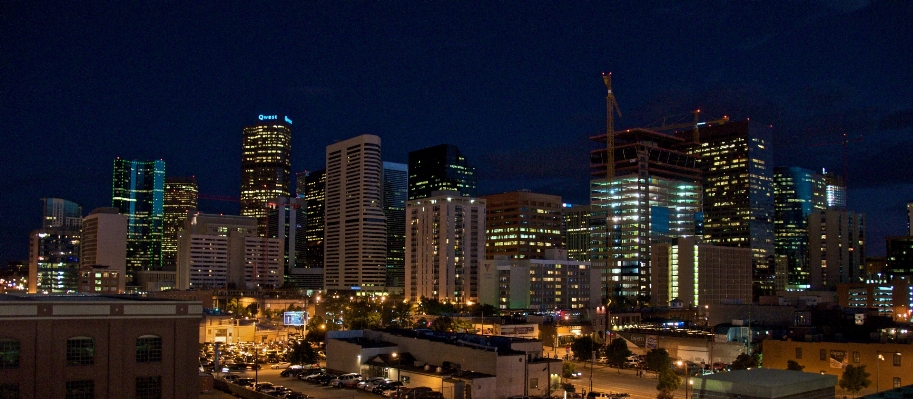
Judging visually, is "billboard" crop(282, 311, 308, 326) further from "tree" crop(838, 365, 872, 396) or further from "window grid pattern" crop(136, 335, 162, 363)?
"tree" crop(838, 365, 872, 396)

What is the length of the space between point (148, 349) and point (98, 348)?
97.4 inches

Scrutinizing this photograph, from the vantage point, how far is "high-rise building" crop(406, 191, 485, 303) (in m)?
185

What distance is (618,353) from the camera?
8150 cm

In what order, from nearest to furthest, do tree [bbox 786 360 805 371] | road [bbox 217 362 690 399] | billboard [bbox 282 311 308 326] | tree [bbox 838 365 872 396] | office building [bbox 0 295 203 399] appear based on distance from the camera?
office building [bbox 0 295 203 399] → tree [bbox 838 365 872 396] → road [bbox 217 362 690 399] → tree [bbox 786 360 805 371] → billboard [bbox 282 311 308 326]

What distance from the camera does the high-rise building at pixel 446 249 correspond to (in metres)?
185

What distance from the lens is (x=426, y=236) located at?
189750mm

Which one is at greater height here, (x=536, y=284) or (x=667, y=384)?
(x=536, y=284)

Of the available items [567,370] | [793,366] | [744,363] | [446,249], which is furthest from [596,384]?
[446,249]

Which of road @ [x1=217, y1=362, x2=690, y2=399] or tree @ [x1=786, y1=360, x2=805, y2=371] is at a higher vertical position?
tree @ [x1=786, y1=360, x2=805, y2=371]

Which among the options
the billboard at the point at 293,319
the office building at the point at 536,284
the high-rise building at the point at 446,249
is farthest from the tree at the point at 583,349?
the high-rise building at the point at 446,249

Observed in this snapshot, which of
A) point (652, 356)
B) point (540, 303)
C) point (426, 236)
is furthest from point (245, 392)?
point (426, 236)

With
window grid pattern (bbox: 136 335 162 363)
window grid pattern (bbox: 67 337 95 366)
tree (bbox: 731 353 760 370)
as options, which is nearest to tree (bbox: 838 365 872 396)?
tree (bbox: 731 353 760 370)

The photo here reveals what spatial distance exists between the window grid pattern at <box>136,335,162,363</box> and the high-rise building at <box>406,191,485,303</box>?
5561 inches

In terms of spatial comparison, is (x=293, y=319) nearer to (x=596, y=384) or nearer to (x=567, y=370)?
(x=567, y=370)
